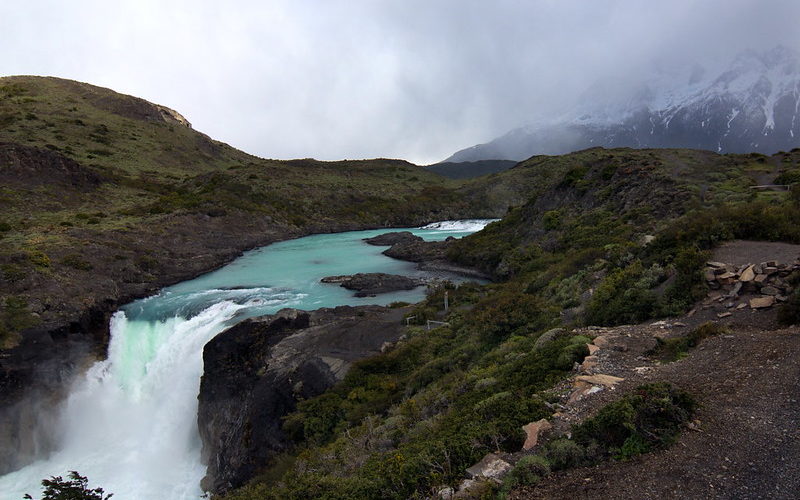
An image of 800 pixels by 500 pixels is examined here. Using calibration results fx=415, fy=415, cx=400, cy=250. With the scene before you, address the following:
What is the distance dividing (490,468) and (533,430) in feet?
3.53

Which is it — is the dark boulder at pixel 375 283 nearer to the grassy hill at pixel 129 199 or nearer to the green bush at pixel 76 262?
the grassy hill at pixel 129 199

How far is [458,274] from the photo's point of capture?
121 ft

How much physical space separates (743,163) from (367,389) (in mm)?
31673

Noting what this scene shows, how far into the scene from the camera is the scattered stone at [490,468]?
5992mm

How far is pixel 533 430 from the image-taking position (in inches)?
266

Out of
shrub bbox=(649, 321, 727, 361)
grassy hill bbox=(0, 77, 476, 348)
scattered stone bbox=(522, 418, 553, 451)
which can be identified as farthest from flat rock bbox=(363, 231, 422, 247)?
scattered stone bbox=(522, 418, 553, 451)

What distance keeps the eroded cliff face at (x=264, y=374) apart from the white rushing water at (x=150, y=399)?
5.65 ft

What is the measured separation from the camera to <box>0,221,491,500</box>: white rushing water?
58.4 ft

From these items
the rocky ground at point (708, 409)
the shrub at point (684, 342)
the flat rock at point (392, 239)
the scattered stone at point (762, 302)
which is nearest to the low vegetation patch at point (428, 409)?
the rocky ground at point (708, 409)

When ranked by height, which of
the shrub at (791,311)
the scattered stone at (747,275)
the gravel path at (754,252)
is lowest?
the shrub at (791,311)

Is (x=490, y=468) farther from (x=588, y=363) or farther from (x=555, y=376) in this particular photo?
(x=588, y=363)

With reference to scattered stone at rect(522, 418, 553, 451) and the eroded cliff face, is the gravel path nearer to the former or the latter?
scattered stone at rect(522, 418, 553, 451)

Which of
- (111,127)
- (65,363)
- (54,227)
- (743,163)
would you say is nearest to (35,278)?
(65,363)

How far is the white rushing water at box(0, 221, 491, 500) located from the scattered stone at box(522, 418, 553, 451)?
15.6 meters
